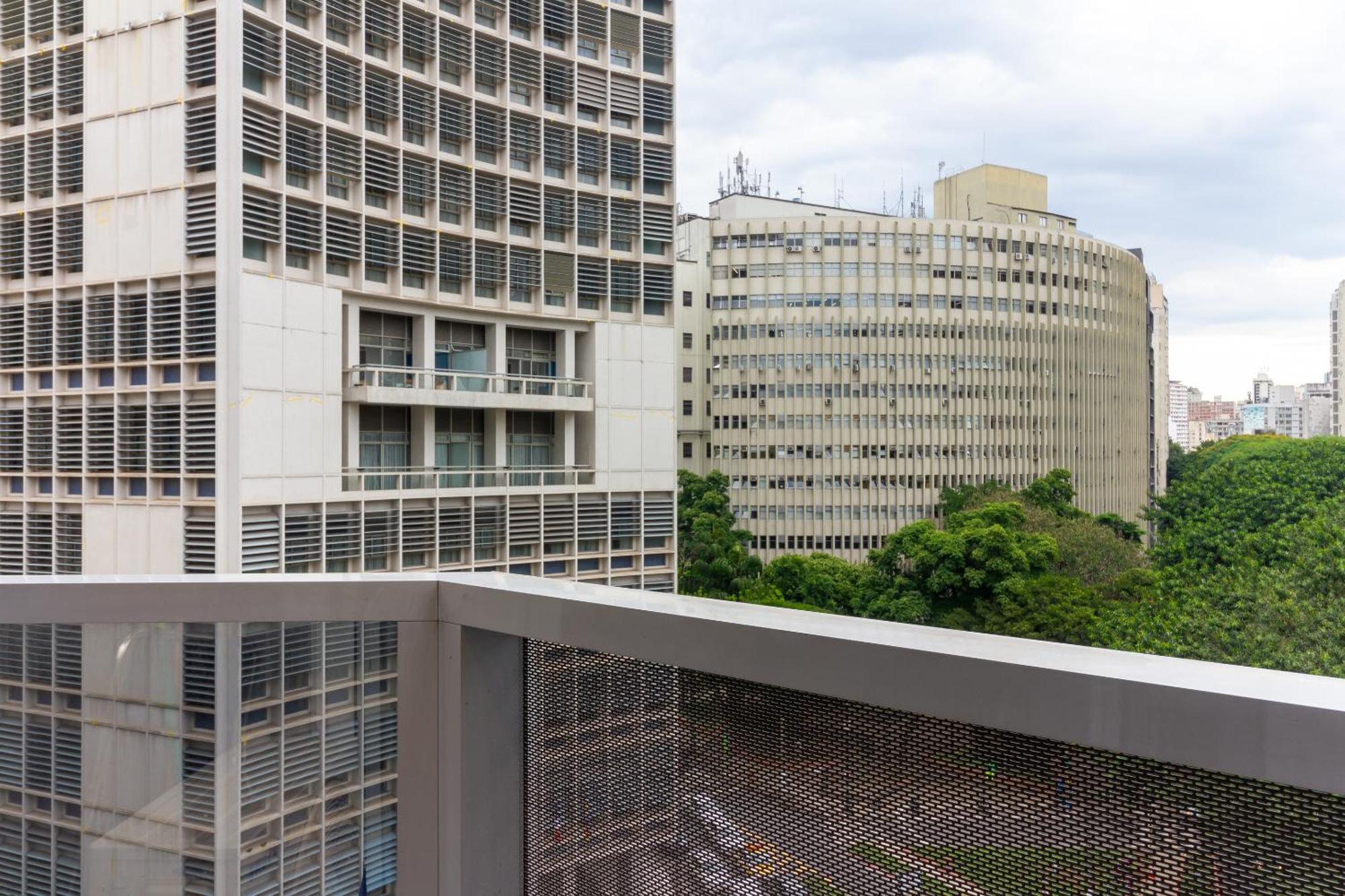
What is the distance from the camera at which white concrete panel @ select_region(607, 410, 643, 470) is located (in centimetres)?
1881

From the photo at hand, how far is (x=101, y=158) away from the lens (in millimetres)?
14383

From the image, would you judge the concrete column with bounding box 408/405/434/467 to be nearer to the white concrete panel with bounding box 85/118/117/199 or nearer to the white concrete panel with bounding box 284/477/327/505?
the white concrete panel with bounding box 284/477/327/505

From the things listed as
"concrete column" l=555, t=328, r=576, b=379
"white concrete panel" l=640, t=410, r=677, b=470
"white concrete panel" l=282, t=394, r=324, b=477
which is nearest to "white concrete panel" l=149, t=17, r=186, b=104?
"white concrete panel" l=282, t=394, r=324, b=477

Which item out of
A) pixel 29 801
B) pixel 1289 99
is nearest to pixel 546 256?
pixel 29 801

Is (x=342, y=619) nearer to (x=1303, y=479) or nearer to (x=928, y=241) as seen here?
(x=1303, y=479)

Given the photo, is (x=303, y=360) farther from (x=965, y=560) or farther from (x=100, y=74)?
(x=965, y=560)

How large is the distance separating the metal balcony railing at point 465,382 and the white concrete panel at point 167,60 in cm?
477

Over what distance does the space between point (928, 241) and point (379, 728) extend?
135ft

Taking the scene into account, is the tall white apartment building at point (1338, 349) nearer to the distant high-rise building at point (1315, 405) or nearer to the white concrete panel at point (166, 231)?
the distant high-rise building at point (1315, 405)

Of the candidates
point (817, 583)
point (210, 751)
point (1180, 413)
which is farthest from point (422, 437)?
point (1180, 413)

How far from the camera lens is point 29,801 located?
1.45 m

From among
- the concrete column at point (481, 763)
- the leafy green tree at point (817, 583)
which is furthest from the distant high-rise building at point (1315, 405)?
the concrete column at point (481, 763)

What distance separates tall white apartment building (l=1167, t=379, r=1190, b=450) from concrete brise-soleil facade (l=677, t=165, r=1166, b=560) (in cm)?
9172

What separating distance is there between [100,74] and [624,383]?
10.1 metres
